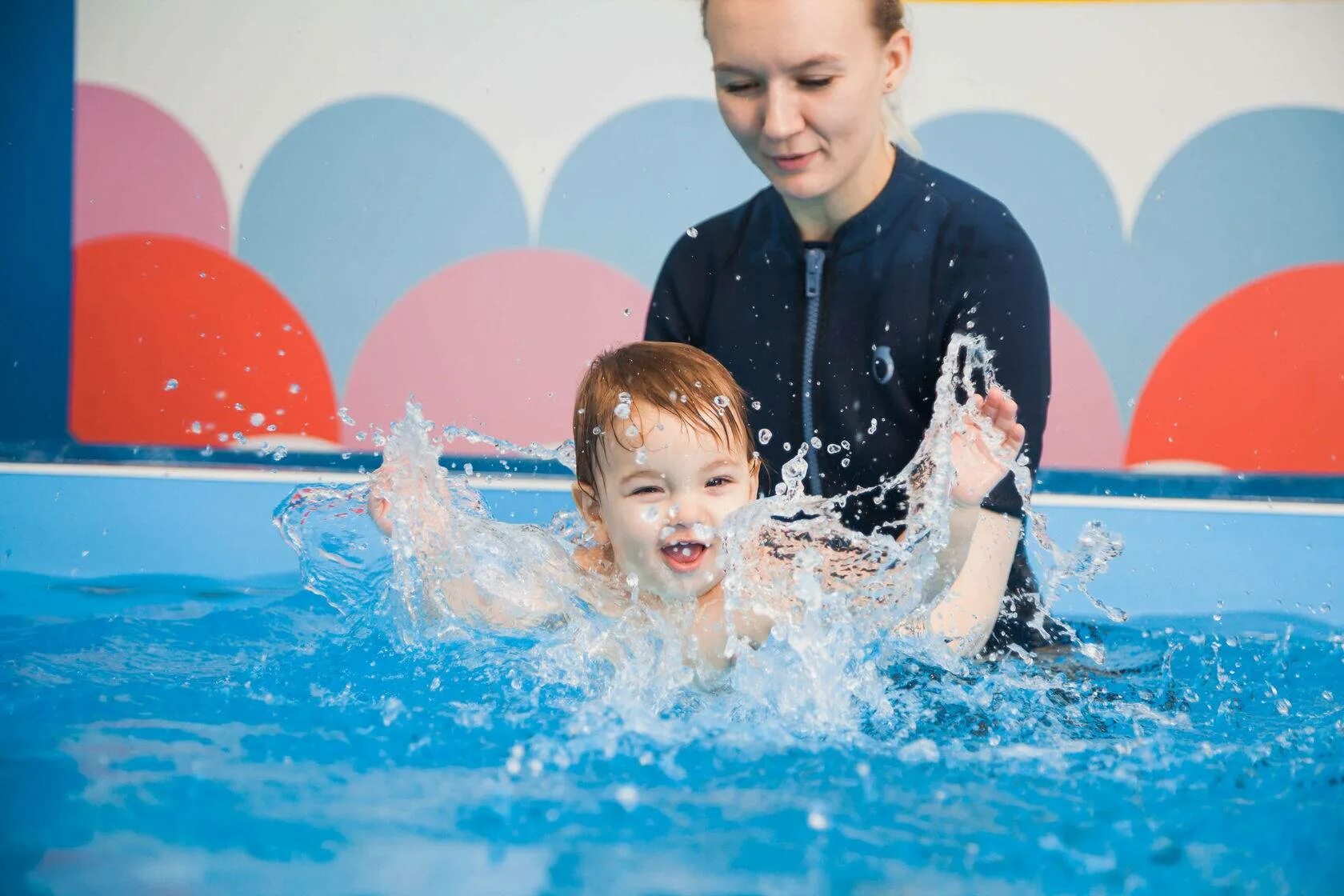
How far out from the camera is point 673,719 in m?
1.58

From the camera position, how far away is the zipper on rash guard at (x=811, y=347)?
6.75 ft

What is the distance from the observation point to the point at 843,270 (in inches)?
80.6

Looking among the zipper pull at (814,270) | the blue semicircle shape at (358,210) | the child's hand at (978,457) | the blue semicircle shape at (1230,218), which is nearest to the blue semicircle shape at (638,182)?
the blue semicircle shape at (358,210)

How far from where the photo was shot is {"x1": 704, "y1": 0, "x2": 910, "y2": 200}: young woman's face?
1.79 meters

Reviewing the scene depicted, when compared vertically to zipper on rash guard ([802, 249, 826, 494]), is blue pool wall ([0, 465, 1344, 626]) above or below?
below

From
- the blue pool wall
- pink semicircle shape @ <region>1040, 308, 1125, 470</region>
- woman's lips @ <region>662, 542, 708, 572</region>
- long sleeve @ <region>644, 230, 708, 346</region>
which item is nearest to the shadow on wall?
pink semicircle shape @ <region>1040, 308, 1125, 470</region>

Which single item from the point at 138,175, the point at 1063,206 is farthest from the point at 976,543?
the point at 138,175

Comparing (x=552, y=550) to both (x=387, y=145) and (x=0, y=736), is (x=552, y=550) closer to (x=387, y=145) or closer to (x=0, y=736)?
(x=0, y=736)

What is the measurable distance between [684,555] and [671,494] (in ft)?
0.31

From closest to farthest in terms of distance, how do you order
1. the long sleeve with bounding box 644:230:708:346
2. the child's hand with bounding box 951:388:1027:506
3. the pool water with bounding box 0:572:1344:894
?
the pool water with bounding box 0:572:1344:894, the child's hand with bounding box 951:388:1027:506, the long sleeve with bounding box 644:230:708:346

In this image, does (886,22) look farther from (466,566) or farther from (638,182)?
(638,182)

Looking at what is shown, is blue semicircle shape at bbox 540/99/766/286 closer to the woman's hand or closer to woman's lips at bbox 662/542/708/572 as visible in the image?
the woman's hand

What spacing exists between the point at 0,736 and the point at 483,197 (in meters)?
2.06

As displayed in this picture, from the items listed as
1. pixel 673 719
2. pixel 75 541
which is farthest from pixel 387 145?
pixel 673 719
